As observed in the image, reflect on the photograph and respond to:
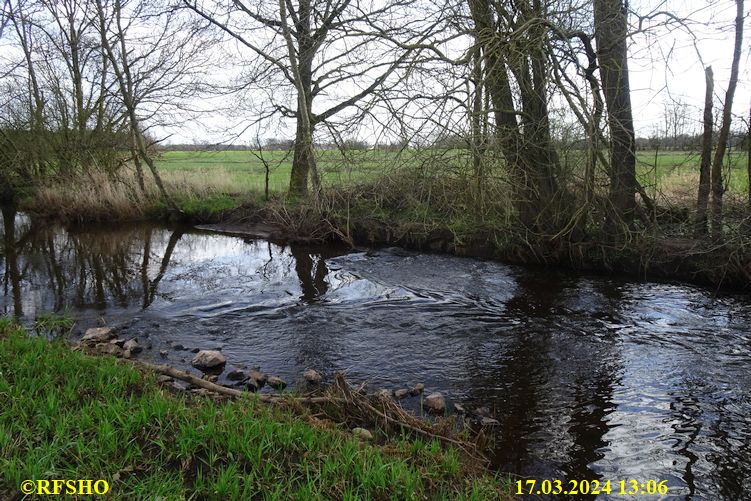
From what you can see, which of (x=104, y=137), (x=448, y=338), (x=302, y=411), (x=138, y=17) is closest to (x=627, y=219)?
(x=448, y=338)

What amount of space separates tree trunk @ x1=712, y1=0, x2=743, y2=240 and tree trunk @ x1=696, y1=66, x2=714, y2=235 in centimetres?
13

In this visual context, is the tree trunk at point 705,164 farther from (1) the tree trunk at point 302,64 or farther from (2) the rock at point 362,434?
(2) the rock at point 362,434

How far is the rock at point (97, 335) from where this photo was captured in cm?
651

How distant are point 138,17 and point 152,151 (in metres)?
4.57

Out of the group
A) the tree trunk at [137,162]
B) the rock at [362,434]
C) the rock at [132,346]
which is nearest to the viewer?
the rock at [362,434]

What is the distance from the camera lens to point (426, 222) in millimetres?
12938

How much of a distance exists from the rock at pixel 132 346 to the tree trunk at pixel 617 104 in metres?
7.84

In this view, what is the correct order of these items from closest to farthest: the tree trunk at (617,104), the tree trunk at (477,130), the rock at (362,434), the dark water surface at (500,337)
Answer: the rock at (362,434) < the dark water surface at (500,337) < the tree trunk at (477,130) < the tree trunk at (617,104)

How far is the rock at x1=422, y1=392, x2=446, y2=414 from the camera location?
198 inches

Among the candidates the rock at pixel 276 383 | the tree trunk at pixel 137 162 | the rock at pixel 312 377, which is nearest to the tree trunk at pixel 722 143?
the rock at pixel 312 377

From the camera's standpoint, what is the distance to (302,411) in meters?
4.41

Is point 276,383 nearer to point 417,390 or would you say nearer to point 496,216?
point 417,390

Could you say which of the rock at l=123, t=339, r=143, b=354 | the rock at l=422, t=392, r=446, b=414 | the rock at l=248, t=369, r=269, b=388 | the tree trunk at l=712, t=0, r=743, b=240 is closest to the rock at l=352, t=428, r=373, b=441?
the rock at l=422, t=392, r=446, b=414

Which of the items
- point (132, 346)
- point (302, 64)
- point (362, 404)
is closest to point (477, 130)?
point (362, 404)
